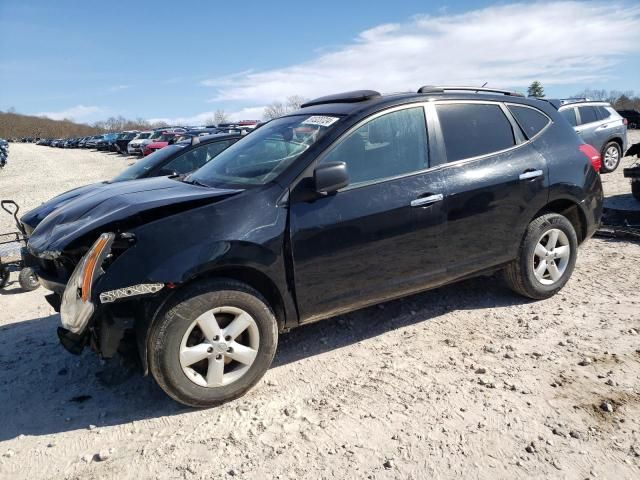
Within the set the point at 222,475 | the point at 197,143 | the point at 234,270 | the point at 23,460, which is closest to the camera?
the point at 222,475

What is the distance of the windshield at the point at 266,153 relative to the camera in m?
3.58

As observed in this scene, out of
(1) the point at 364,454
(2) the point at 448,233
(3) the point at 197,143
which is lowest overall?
(1) the point at 364,454

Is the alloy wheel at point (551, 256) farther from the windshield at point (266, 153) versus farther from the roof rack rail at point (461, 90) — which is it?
the windshield at point (266, 153)

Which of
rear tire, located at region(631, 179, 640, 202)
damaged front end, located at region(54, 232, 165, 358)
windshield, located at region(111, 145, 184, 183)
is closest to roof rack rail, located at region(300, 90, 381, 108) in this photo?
damaged front end, located at region(54, 232, 165, 358)

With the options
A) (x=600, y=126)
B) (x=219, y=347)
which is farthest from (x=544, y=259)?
(x=600, y=126)

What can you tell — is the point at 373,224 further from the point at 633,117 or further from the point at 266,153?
the point at 633,117

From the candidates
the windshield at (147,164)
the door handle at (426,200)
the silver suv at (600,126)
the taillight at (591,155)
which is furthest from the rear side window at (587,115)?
the door handle at (426,200)

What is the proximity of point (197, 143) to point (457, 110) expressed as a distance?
451 centimetres

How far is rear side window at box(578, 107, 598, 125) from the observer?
12.1 m

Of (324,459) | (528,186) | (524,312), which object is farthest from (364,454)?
(528,186)

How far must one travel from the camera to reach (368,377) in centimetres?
342

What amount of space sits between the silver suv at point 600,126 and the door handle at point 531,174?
338 inches

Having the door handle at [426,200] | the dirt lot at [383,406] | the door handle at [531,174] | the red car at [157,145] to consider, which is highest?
the red car at [157,145]

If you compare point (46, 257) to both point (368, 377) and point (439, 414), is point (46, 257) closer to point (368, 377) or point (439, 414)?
point (368, 377)
